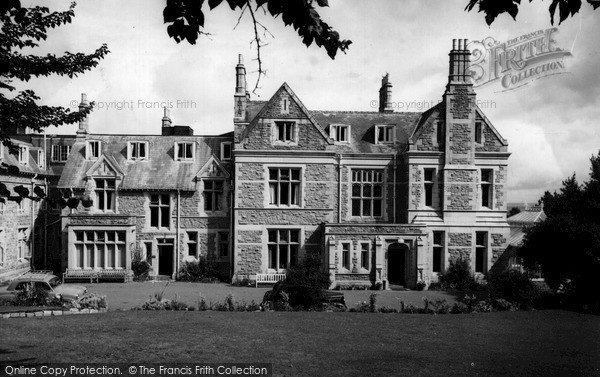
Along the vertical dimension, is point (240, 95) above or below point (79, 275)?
above

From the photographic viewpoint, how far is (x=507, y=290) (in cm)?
1825

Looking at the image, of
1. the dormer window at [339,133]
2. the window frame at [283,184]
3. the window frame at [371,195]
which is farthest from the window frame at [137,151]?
the window frame at [371,195]

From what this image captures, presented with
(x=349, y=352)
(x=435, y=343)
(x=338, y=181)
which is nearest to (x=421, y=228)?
(x=338, y=181)

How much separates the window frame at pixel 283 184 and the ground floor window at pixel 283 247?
155cm

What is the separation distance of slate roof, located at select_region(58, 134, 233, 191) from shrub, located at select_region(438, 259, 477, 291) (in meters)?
15.4

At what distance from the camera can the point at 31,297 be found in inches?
679

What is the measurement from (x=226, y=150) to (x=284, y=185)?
4.90 m

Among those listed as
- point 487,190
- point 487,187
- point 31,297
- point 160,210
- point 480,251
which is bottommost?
point 31,297

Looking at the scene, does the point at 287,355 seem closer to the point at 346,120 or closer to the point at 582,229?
the point at 582,229

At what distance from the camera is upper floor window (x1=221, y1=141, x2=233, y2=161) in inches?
1096

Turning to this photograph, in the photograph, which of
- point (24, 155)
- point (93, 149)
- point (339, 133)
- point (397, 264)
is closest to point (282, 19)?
point (397, 264)

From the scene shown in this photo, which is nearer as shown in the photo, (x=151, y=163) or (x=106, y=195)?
(x=106, y=195)

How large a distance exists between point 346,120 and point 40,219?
809 inches

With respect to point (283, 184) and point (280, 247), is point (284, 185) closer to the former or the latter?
point (283, 184)
